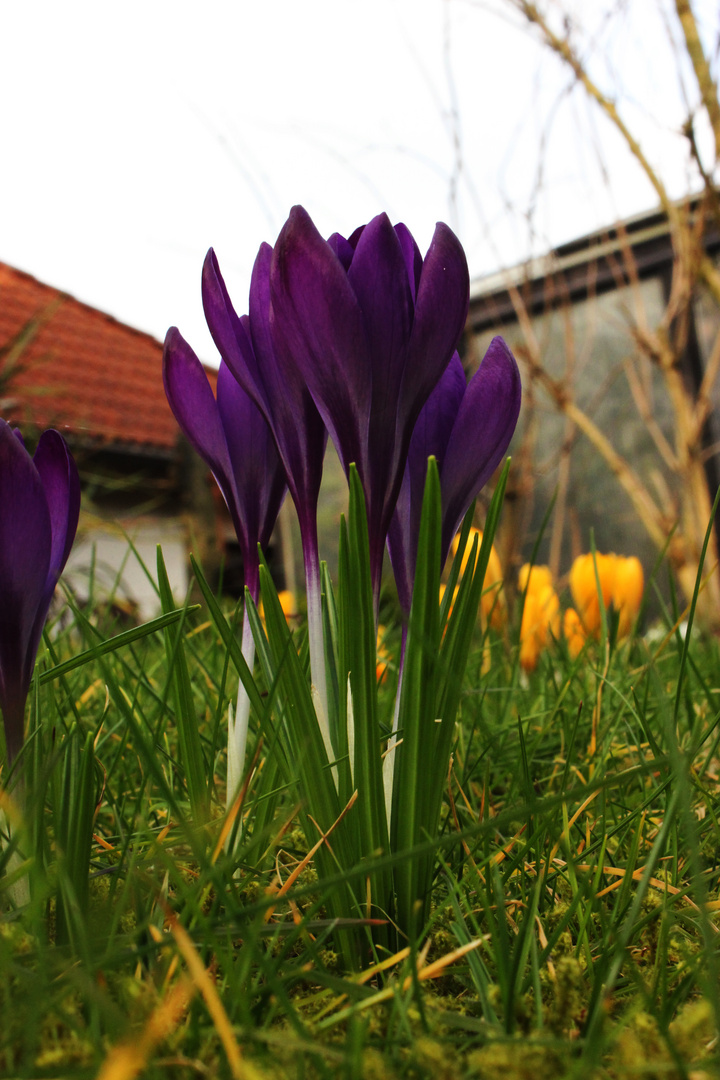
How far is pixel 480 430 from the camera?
0.48 m

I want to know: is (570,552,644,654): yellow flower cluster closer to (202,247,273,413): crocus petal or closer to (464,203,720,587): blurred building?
(202,247,273,413): crocus petal

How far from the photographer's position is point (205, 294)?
475mm

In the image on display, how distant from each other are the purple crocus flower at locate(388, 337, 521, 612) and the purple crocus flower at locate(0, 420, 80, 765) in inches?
7.8

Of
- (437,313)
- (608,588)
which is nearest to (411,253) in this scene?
(437,313)

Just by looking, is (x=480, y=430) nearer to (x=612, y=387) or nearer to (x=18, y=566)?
(x=18, y=566)

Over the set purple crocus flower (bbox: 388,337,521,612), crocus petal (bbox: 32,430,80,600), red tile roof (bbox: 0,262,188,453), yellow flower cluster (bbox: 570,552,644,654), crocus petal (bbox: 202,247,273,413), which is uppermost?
red tile roof (bbox: 0,262,188,453)

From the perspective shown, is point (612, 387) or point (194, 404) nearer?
point (194, 404)

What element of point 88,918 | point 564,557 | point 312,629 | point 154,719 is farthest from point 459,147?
point 564,557

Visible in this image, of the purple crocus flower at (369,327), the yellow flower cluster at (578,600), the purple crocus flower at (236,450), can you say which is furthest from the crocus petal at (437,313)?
the yellow flower cluster at (578,600)

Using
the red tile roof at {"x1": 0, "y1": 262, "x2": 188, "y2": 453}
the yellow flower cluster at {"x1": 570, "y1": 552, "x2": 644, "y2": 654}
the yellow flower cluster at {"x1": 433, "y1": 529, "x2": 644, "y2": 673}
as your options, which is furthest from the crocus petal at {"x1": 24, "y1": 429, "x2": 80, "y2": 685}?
the red tile roof at {"x1": 0, "y1": 262, "x2": 188, "y2": 453}

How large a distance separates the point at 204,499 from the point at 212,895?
15.2 ft

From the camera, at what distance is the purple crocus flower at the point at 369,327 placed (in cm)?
41

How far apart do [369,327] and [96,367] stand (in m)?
7.06

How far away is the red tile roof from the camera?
6.18 m
